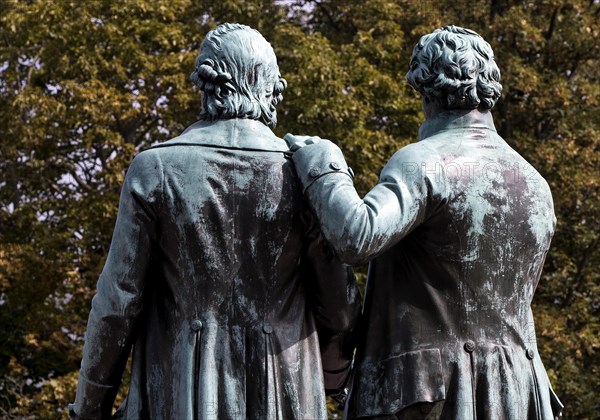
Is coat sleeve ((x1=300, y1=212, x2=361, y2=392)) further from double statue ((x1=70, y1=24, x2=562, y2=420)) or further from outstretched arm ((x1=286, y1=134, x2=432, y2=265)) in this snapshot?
outstretched arm ((x1=286, y1=134, x2=432, y2=265))

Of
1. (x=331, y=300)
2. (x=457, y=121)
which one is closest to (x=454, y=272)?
(x=331, y=300)

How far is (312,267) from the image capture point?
7.51 meters

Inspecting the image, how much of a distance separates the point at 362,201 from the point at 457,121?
82 cm

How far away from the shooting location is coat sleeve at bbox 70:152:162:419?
24.1 feet

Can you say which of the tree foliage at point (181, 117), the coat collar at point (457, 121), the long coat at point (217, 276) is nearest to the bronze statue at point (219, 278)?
the long coat at point (217, 276)

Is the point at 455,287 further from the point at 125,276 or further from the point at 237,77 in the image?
the point at 125,276

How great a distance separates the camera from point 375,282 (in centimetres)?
773

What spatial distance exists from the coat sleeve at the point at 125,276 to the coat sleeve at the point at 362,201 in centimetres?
67

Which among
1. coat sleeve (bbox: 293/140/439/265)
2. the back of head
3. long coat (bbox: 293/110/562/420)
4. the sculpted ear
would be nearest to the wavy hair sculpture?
long coat (bbox: 293/110/562/420)

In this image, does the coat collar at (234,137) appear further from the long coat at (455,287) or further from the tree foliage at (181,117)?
the tree foliage at (181,117)

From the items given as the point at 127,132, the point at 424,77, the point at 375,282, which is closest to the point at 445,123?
the point at 424,77

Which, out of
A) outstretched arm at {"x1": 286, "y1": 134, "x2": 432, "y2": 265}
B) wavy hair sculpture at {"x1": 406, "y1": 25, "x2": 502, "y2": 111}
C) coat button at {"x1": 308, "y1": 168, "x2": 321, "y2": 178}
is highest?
wavy hair sculpture at {"x1": 406, "y1": 25, "x2": 502, "y2": 111}

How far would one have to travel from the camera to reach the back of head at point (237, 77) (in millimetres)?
7539

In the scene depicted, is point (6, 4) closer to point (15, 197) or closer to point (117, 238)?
point (15, 197)
